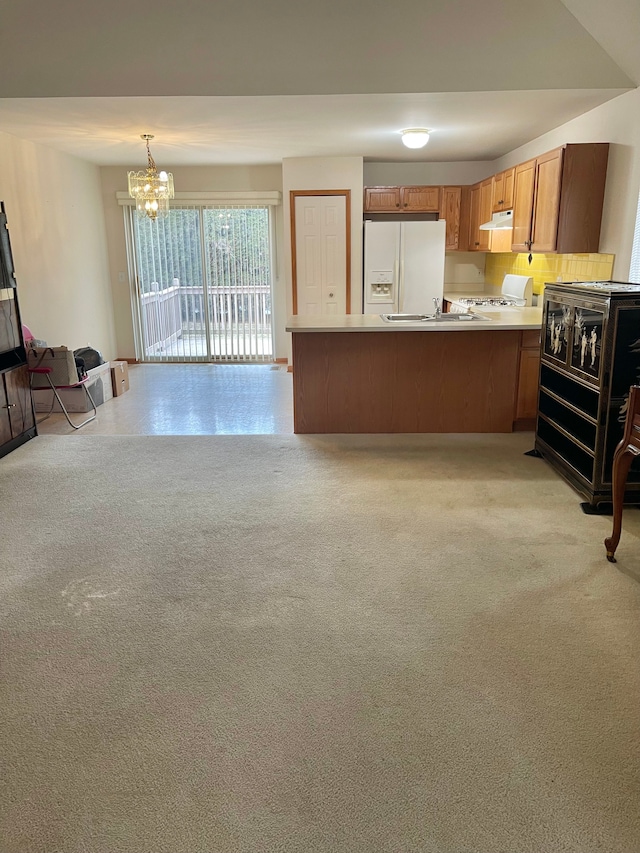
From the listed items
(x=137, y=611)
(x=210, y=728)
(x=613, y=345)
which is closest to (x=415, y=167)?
(x=613, y=345)

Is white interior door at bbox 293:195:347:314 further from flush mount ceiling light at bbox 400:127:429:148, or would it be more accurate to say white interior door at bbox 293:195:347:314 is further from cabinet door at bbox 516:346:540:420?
cabinet door at bbox 516:346:540:420

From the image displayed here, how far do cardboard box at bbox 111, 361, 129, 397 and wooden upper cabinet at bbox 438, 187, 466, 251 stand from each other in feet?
12.5

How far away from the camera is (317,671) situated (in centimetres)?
217

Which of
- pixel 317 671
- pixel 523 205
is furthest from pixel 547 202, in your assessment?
pixel 317 671

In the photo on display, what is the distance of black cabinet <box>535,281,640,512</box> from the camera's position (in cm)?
326

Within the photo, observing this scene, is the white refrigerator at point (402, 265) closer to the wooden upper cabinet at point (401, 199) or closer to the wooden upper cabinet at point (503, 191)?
the wooden upper cabinet at point (401, 199)

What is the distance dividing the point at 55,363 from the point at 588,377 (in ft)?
13.4

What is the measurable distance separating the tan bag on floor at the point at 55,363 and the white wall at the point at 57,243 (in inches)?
25.9

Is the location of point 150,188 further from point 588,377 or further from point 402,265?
point 588,377

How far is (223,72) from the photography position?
13.1 feet

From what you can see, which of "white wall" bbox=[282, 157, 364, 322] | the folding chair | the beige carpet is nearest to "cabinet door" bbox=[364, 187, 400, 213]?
"white wall" bbox=[282, 157, 364, 322]

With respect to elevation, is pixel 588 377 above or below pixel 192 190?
below

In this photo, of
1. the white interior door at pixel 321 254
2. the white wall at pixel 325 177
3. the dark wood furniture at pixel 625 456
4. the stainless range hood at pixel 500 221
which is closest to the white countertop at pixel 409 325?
the stainless range hood at pixel 500 221

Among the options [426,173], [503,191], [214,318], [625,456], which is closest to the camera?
[625,456]
